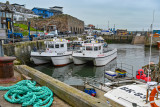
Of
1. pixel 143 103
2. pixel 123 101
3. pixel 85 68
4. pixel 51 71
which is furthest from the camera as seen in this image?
pixel 85 68

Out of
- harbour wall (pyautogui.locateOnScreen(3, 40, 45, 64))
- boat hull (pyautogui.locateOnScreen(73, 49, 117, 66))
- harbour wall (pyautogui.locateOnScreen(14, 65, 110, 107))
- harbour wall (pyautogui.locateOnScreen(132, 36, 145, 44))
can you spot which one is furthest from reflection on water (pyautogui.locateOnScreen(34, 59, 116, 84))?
harbour wall (pyautogui.locateOnScreen(132, 36, 145, 44))

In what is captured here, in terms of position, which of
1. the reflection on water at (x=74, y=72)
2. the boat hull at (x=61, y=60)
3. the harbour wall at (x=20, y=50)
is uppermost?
the harbour wall at (x=20, y=50)

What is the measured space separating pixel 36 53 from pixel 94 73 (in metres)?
8.08

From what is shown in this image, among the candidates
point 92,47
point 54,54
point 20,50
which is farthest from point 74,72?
point 20,50

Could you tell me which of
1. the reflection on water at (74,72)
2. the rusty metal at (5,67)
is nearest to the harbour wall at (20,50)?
the reflection on water at (74,72)

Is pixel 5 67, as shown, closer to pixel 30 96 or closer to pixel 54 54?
pixel 30 96

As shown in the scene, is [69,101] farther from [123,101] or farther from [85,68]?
[85,68]

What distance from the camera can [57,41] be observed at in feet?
70.3

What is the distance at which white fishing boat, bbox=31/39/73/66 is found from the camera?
2011 cm

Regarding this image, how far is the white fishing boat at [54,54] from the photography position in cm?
2011

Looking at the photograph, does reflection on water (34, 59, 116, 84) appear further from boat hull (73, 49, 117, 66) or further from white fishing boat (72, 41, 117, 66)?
white fishing boat (72, 41, 117, 66)

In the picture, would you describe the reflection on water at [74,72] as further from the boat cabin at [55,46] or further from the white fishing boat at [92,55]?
A: the boat cabin at [55,46]

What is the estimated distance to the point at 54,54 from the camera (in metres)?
20.0

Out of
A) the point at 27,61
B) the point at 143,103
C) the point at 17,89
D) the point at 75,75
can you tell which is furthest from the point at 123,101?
the point at 27,61
